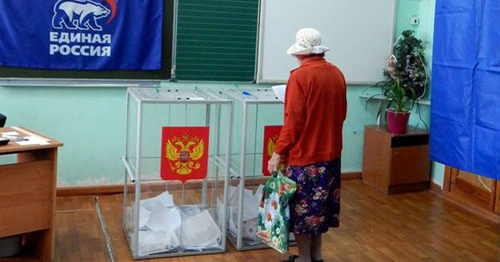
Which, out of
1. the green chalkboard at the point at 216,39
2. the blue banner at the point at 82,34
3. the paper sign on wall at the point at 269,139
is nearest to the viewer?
the paper sign on wall at the point at 269,139

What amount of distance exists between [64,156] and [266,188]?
6.89ft

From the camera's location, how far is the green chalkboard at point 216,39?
4875 mm

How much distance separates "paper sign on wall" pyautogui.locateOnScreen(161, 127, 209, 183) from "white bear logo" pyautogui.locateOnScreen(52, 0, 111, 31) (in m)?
1.56

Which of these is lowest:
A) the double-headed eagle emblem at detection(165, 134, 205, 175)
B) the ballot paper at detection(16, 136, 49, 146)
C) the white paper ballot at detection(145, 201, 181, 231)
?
the white paper ballot at detection(145, 201, 181, 231)

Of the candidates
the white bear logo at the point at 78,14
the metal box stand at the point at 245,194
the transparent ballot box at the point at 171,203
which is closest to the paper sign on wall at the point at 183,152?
the transparent ballot box at the point at 171,203

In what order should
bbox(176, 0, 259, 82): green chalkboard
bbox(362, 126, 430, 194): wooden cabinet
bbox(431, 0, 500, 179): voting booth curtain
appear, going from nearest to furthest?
1. bbox(431, 0, 500, 179): voting booth curtain
2. bbox(176, 0, 259, 82): green chalkboard
3. bbox(362, 126, 430, 194): wooden cabinet

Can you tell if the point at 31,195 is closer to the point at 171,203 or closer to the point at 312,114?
the point at 171,203

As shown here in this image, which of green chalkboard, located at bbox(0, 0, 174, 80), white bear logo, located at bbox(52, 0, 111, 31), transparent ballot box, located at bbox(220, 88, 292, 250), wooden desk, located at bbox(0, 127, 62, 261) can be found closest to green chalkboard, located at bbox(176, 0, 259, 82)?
green chalkboard, located at bbox(0, 0, 174, 80)

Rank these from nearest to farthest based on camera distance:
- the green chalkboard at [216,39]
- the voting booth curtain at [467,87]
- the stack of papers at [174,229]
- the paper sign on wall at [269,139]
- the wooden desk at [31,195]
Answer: the wooden desk at [31,195] → the voting booth curtain at [467,87] → the stack of papers at [174,229] → the paper sign on wall at [269,139] → the green chalkboard at [216,39]

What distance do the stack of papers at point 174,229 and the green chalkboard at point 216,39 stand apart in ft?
4.83

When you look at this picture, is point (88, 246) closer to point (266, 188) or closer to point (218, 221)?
point (218, 221)

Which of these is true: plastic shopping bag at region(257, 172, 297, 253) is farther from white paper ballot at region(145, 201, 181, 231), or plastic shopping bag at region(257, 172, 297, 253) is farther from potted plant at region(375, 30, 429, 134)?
potted plant at region(375, 30, 429, 134)

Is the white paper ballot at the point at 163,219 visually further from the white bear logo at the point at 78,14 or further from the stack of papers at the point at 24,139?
the white bear logo at the point at 78,14

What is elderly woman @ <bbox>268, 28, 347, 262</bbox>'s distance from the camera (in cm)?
315
